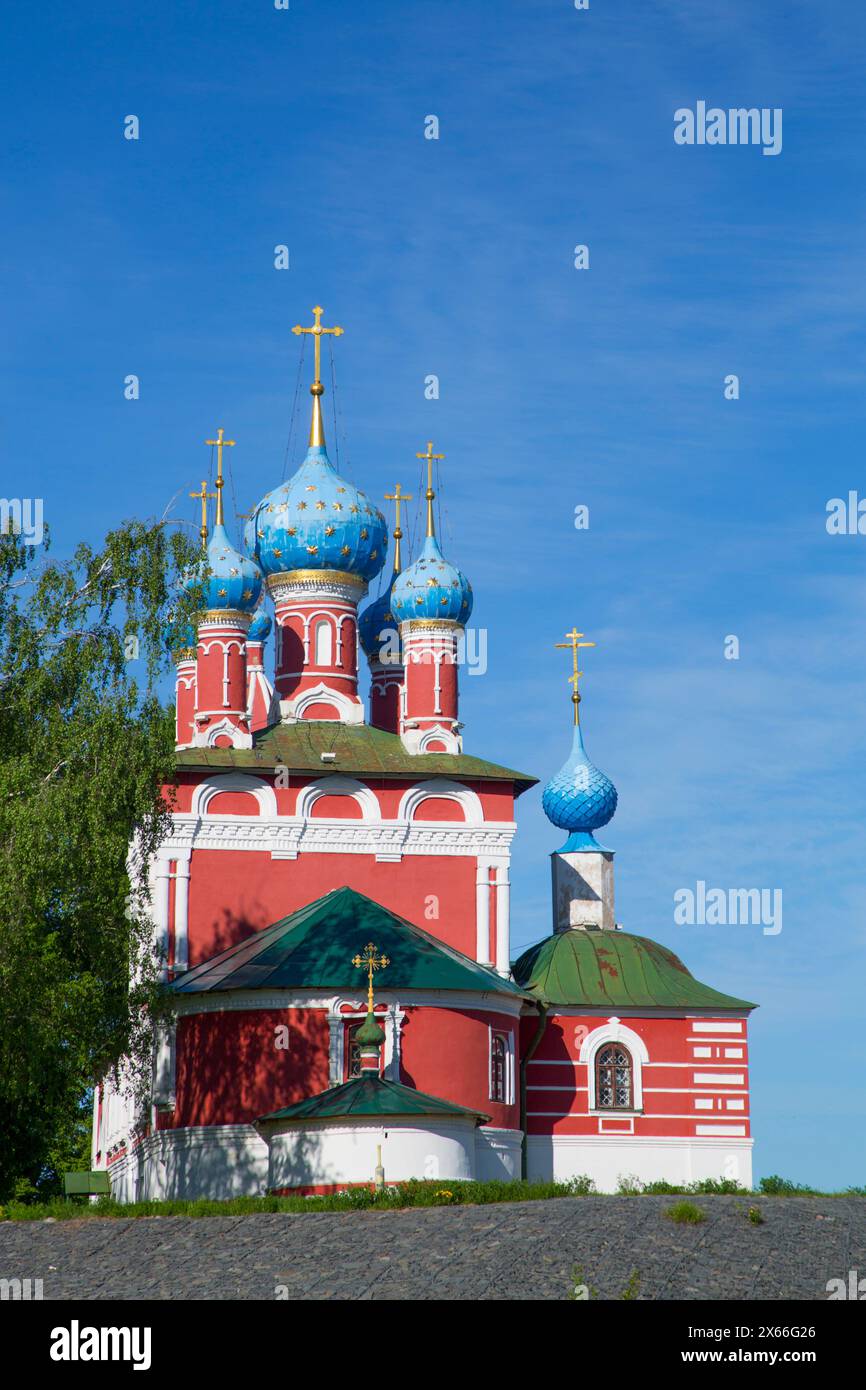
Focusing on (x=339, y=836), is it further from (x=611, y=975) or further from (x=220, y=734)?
(x=611, y=975)

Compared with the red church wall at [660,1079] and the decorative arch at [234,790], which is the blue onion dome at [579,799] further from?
A: the decorative arch at [234,790]

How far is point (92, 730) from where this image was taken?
21.9 metres

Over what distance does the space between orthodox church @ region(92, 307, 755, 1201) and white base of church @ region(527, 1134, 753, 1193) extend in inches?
1.4

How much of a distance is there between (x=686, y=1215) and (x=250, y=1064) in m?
10.6

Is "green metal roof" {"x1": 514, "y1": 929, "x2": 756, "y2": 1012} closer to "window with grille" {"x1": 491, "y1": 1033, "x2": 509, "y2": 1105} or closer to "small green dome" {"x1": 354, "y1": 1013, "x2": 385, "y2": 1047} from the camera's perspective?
"window with grille" {"x1": 491, "y1": 1033, "x2": 509, "y2": 1105}

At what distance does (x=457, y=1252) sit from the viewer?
53.3ft

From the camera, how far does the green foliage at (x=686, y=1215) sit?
17234 millimetres

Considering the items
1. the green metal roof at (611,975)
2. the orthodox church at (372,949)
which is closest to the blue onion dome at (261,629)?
the orthodox church at (372,949)

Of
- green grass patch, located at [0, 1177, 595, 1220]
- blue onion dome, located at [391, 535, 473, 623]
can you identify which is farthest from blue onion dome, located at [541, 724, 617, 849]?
green grass patch, located at [0, 1177, 595, 1220]

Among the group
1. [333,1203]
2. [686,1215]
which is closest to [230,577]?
[333,1203]

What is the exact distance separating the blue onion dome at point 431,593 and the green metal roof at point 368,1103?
9.82m

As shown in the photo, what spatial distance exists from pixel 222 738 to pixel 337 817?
2.15 metres

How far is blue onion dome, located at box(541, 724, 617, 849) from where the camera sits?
35812 mm
